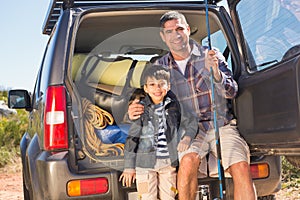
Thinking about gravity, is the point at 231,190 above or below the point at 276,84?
below

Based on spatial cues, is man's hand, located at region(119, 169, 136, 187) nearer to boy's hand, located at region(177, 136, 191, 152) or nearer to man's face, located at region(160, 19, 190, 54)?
boy's hand, located at region(177, 136, 191, 152)

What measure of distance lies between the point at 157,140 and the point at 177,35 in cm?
81

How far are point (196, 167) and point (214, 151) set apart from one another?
23 centimetres

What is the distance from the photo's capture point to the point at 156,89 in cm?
335

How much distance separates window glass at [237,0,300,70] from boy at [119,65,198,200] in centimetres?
61

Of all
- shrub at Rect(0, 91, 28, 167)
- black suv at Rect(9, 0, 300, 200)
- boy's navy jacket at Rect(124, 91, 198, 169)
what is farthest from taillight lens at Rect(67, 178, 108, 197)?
shrub at Rect(0, 91, 28, 167)

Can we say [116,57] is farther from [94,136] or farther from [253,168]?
[253,168]

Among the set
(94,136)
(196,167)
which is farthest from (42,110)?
(196,167)

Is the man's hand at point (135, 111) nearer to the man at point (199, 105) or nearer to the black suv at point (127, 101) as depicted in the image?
the man at point (199, 105)

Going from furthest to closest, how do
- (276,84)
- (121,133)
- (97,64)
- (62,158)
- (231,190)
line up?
(97,64), (121,133), (231,190), (62,158), (276,84)

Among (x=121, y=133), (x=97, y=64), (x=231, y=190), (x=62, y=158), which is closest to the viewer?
(x=62, y=158)

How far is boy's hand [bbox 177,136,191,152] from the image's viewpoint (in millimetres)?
3196

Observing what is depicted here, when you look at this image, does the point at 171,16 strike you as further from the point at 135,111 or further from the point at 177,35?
the point at 135,111

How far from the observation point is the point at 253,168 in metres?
3.27
